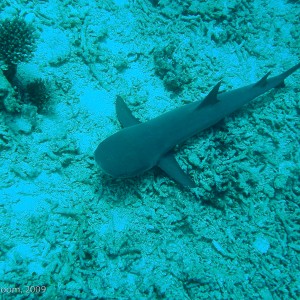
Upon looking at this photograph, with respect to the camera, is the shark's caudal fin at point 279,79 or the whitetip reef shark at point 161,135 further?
the shark's caudal fin at point 279,79

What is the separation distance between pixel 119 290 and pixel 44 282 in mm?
775

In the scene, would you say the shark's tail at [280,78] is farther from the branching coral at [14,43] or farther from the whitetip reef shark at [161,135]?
the branching coral at [14,43]

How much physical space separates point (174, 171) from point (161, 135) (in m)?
0.51

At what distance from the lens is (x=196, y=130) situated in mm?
3695

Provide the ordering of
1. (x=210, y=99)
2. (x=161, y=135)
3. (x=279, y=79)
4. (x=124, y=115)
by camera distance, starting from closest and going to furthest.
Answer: (x=161, y=135), (x=210, y=99), (x=124, y=115), (x=279, y=79)

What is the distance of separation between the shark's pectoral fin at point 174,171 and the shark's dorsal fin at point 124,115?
77 cm

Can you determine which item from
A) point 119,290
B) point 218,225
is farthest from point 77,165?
point 218,225

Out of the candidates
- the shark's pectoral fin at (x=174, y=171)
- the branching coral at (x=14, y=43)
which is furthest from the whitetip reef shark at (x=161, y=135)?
the branching coral at (x=14, y=43)

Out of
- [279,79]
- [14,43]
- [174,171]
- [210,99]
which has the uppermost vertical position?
[14,43]

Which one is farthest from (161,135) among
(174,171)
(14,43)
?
(14,43)

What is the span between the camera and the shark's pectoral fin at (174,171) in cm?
338

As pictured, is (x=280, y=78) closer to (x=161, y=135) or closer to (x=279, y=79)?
(x=279, y=79)

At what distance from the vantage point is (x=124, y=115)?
388cm

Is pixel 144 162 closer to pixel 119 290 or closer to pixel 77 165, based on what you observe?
pixel 77 165
